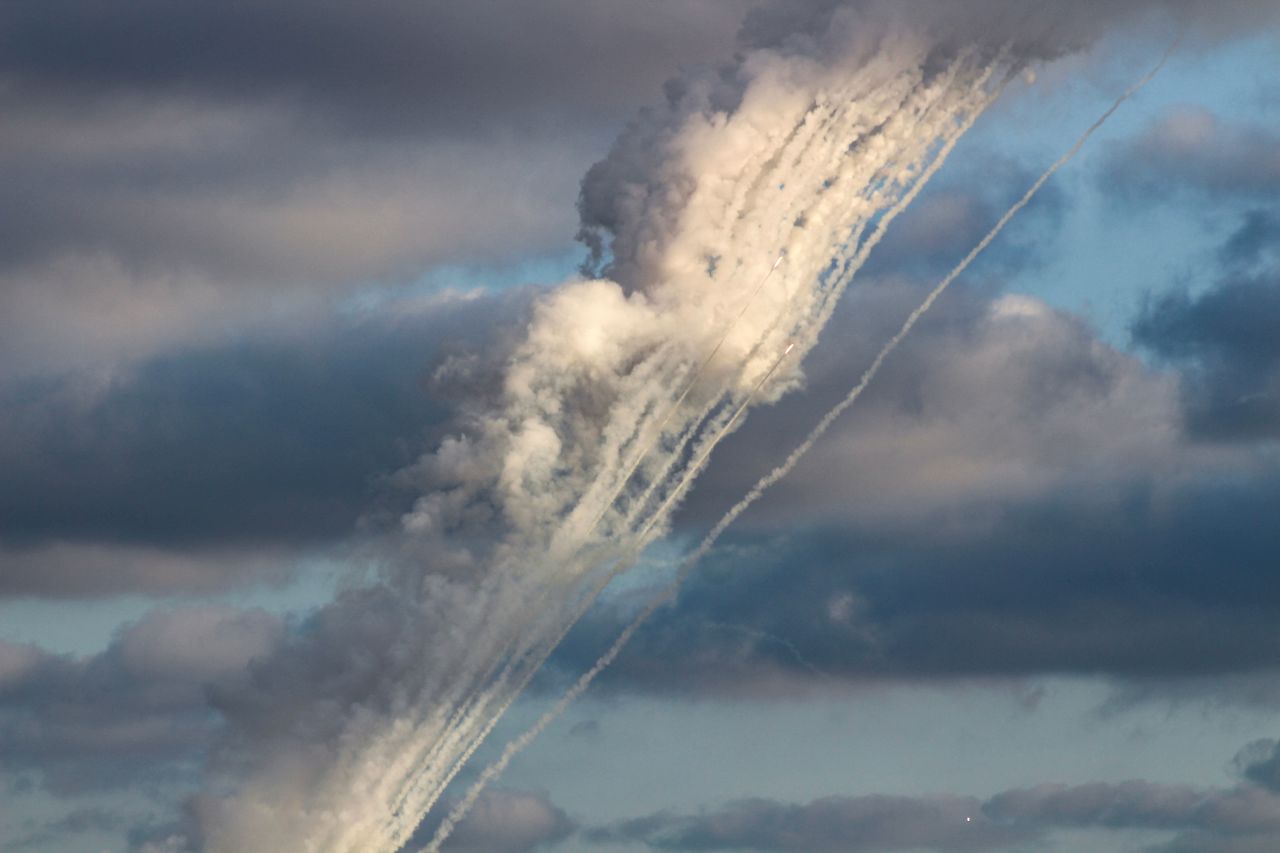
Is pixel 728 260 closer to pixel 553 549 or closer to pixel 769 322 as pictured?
pixel 769 322

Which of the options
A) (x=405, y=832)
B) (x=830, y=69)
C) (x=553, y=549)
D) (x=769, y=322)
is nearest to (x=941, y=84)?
(x=830, y=69)

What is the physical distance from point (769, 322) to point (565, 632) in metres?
21.5

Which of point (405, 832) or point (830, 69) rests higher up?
point (830, 69)

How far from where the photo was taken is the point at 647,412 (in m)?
166

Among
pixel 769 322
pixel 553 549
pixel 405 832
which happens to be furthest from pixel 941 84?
pixel 405 832

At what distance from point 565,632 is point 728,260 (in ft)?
77.1

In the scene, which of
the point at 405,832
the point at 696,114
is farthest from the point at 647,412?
the point at 405,832

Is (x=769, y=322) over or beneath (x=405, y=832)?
over

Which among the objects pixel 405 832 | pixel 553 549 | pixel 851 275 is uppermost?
pixel 851 275

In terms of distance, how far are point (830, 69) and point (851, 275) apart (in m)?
11.8

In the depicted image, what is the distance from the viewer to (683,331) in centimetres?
16388

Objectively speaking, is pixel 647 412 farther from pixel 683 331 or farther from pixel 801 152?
pixel 801 152

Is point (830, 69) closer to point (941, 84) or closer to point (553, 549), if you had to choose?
point (941, 84)

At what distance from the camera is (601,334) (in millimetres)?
163125
